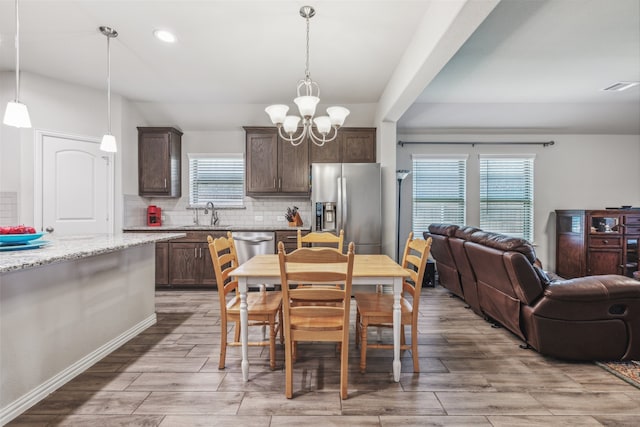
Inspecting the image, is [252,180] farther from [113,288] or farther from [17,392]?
[17,392]

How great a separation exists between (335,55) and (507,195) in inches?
156

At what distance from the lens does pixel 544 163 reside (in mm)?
5215

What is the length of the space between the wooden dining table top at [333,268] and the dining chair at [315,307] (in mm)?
230

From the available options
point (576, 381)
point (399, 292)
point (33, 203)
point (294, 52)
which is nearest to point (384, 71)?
point (294, 52)

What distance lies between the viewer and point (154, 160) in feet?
15.2

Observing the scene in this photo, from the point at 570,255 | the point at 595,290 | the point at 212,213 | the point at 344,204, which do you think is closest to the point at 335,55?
the point at 344,204

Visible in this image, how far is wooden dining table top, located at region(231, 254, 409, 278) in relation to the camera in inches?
78.6

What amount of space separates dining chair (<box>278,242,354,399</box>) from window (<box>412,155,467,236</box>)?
3723mm

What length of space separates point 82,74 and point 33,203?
65.1 inches

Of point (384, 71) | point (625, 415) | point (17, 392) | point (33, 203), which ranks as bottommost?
point (625, 415)

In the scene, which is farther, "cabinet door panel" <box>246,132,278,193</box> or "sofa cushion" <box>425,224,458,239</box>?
"cabinet door panel" <box>246,132,278,193</box>

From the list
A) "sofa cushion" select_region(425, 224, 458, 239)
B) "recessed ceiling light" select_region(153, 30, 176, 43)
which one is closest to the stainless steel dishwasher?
"sofa cushion" select_region(425, 224, 458, 239)

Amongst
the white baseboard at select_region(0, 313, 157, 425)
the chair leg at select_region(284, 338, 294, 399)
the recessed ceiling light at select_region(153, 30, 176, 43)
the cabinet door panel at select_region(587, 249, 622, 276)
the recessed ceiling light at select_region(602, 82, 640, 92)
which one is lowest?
the white baseboard at select_region(0, 313, 157, 425)

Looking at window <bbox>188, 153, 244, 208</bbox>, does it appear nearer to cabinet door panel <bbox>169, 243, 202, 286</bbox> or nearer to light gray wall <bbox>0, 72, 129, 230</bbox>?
cabinet door panel <bbox>169, 243, 202, 286</bbox>
